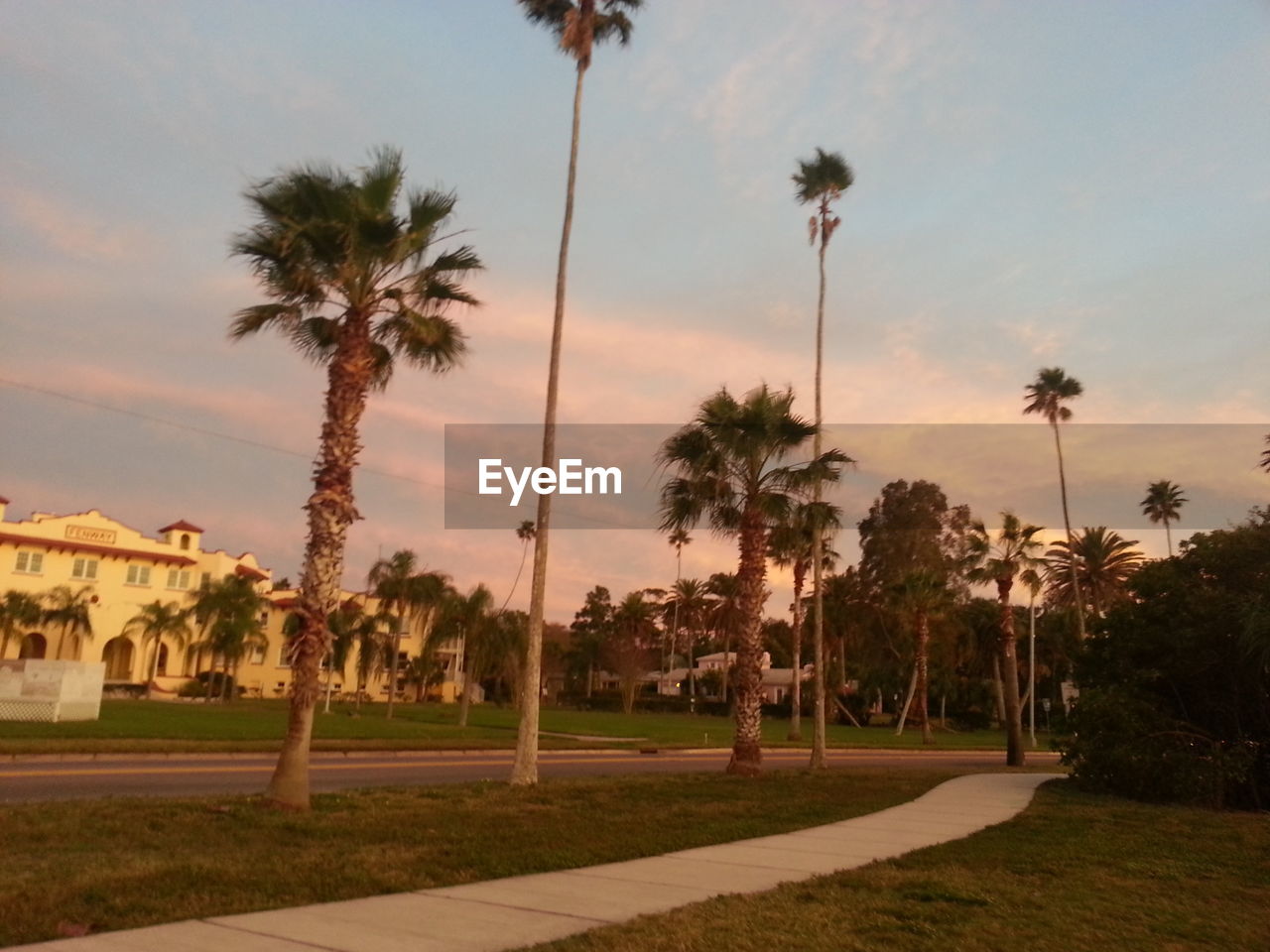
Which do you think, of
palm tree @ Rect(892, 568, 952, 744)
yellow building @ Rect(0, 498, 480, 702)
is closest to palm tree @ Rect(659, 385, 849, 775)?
palm tree @ Rect(892, 568, 952, 744)

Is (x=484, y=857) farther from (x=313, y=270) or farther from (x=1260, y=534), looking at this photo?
(x=1260, y=534)

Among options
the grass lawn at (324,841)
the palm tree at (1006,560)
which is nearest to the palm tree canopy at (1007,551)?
the palm tree at (1006,560)

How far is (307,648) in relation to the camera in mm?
13219

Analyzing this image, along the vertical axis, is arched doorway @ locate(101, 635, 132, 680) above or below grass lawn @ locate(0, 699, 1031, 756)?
above

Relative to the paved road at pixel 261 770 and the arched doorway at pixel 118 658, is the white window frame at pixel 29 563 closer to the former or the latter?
the arched doorway at pixel 118 658

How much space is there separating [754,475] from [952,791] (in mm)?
7750

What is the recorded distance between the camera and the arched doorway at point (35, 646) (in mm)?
68062

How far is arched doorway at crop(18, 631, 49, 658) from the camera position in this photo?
68.1 metres

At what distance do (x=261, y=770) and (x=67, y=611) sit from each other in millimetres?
50980

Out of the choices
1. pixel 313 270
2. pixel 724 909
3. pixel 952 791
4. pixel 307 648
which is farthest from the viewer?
pixel 952 791

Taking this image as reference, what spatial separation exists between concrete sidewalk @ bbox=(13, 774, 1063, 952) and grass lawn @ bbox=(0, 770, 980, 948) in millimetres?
375

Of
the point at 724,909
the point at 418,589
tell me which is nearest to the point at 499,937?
the point at 724,909

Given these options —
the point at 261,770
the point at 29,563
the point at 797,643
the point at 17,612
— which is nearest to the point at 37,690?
the point at 261,770

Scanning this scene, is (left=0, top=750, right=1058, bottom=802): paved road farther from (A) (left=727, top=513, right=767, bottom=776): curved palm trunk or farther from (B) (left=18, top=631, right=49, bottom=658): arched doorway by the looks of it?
(B) (left=18, top=631, right=49, bottom=658): arched doorway
